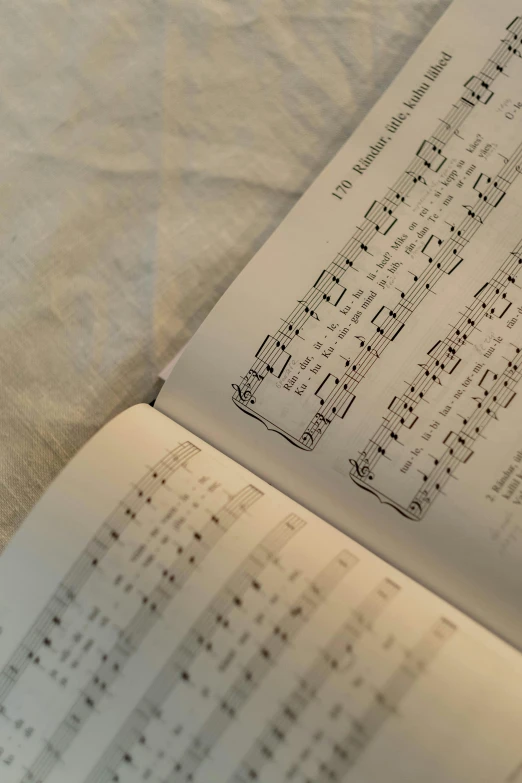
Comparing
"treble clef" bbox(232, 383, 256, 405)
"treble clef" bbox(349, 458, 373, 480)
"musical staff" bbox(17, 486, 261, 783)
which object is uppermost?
"treble clef" bbox(349, 458, 373, 480)

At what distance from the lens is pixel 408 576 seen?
0.38 metres

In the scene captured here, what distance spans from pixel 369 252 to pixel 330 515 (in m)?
0.17

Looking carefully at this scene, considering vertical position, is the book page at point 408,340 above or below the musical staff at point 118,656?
above

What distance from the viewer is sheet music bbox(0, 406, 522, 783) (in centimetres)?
35

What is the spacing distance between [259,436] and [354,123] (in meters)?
0.23

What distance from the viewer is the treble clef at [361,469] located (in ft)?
1.28

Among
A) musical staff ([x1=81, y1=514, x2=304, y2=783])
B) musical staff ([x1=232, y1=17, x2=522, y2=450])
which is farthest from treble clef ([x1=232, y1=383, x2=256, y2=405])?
musical staff ([x1=81, y1=514, x2=304, y2=783])

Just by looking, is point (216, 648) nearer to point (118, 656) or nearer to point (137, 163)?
point (118, 656)

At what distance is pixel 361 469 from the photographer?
15.4 inches

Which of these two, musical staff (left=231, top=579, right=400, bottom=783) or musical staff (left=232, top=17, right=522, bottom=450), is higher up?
musical staff (left=232, top=17, right=522, bottom=450)

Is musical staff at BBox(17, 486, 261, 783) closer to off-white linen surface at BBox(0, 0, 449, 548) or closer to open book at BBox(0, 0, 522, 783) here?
open book at BBox(0, 0, 522, 783)

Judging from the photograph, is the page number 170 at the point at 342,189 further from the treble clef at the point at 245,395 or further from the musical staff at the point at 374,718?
the musical staff at the point at 374,718

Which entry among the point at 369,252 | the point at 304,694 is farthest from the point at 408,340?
the point at 304,694

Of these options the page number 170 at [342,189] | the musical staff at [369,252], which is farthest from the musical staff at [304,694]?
the page number 170 at [342,189]
